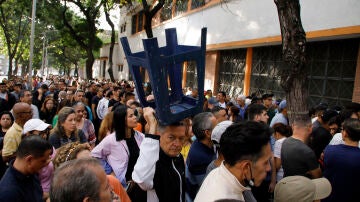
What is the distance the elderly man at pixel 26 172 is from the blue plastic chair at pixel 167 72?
109cm

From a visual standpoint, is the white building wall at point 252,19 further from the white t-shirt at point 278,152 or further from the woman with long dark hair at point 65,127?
the woman with long dark hair at point 65,127

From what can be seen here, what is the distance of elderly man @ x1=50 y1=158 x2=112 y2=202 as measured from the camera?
1827 millimetres

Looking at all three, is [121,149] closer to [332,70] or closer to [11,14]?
[332,70]

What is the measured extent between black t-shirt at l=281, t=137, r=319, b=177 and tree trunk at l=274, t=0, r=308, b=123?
3.75 ft

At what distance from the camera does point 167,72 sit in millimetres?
2344

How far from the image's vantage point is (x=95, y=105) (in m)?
10.1

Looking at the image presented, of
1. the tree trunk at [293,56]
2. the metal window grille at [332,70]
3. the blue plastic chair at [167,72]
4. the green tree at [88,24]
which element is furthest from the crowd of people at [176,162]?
the green tree at [88,24]

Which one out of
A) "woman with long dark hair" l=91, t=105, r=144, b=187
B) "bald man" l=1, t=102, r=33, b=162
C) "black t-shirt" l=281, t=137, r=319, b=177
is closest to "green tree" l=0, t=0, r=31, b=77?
"bald man" l=1, t=102, r=33, b=162

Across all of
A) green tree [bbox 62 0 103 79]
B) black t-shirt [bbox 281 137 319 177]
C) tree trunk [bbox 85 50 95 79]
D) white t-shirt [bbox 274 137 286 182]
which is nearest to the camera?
black t-shirt [bbox 281 137 319 177]

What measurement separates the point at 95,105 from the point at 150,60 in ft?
27.4

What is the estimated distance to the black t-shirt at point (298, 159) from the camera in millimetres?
3748

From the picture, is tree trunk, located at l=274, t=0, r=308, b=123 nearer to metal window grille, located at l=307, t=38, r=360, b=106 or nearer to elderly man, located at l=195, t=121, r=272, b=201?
elderly man, located at l=195, t=121, r=272, b=201

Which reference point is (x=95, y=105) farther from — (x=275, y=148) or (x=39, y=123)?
(x=275, y=148)

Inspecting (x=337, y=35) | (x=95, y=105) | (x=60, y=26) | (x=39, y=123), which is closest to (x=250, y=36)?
(x=337, y=35)
